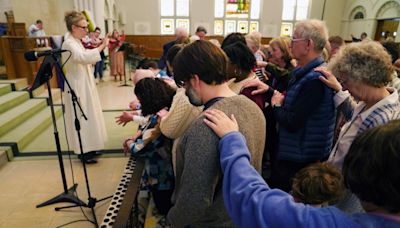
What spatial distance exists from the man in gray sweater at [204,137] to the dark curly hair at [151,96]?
2.94 ft

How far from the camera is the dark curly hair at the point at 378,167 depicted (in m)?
0.54

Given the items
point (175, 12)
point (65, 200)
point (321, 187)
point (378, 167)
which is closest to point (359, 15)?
point (175, 12)

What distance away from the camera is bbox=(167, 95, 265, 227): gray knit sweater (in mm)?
912

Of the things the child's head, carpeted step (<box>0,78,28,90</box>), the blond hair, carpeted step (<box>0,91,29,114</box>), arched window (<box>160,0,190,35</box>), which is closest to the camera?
the child's head

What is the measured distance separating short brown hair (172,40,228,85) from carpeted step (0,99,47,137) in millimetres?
3662

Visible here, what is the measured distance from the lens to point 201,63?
982 mm

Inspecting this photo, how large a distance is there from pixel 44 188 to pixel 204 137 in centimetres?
250

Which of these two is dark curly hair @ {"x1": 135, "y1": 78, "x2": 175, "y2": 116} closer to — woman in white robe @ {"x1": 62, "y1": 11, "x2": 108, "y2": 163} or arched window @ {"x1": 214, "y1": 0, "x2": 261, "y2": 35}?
woman in white robe @ {"x1": 62, "y1": 11, "x2": 108, "y2": 163}

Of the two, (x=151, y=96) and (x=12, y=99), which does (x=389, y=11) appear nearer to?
(x=151, y=96)

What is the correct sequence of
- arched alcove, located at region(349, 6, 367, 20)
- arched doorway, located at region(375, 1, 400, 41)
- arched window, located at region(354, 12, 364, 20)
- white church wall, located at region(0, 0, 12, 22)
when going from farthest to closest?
arched window, located at region(354, 12, 364, 20) → arched alcove, located at region(349, 6, 367, 20) → arched doorway, located at region(375, 1, 400, 41) → white church wall, located at region(0, 0, 12, 22)

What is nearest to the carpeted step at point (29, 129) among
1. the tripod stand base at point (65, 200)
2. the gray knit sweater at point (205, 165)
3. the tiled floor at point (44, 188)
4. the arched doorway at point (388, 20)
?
the tiled floor at point (44, 188)

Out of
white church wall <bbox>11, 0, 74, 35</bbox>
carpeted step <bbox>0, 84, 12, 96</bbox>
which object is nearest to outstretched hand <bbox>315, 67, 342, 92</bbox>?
carpeted step <bbox>0, 84, 12, 96</bbox>

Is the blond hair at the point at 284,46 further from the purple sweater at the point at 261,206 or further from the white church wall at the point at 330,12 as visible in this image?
the white church wall at the point at 330,12

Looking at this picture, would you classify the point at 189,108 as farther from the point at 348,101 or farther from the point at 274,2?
the point at 274,2
